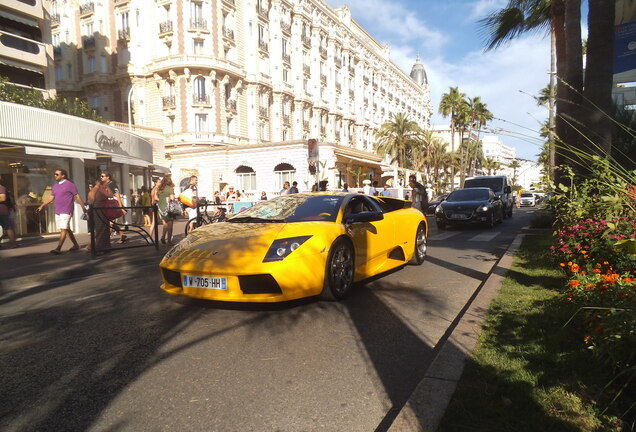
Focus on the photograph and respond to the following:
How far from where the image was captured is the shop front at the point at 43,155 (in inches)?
528

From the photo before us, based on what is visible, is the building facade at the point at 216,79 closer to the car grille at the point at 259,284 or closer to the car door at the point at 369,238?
the car door at the point at 369,238

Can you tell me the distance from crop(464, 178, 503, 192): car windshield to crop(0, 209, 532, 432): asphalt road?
1466 centimetres

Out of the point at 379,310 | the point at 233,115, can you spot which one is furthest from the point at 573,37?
the point at 233,115

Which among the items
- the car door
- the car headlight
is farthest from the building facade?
the car headlight

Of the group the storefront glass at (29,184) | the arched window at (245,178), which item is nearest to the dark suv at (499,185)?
the storefront glass at (29,184)

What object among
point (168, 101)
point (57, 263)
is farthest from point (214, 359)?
point (168, 101)

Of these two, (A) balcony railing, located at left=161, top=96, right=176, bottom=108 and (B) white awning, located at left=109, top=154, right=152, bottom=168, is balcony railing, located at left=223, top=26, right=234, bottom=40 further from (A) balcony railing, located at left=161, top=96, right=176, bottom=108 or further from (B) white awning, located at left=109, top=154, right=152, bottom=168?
(B) white awning, located at left=109, top=154, right=152, bottom=168

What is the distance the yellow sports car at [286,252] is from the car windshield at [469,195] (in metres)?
9.50

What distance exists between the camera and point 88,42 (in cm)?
4144

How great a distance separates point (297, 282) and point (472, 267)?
3833mm

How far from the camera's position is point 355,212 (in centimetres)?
564

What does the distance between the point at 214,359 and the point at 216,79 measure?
123 ft

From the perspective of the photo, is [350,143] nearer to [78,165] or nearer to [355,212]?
[78,165]

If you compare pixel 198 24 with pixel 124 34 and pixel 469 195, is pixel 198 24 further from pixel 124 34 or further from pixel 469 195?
pixel 469 195
